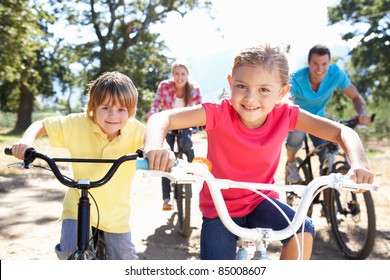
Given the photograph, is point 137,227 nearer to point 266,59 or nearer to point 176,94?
point 176,94

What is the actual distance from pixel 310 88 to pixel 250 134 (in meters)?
2.69

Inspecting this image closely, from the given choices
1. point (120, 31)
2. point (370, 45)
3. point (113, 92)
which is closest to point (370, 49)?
point (370, 45)

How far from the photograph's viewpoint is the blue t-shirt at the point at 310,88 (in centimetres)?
480

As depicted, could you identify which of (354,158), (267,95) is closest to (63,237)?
(267,95)

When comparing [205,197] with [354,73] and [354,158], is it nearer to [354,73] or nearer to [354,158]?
[354,158]

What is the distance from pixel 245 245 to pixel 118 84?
1308 millimetres

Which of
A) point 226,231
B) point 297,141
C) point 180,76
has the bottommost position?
point 226,231

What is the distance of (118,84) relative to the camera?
2.77 meters

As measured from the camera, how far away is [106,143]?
9.29 ft

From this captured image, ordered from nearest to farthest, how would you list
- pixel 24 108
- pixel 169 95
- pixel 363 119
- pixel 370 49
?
pixel 363 119
pixel 169 95
pixel 370 49
pixel 24 108

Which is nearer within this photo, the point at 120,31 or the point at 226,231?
the point at 226,231

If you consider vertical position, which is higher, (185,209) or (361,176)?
(361,176)

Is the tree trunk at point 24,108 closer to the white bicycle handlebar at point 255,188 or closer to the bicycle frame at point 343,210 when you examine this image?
the bicycle frame at point 343,210
